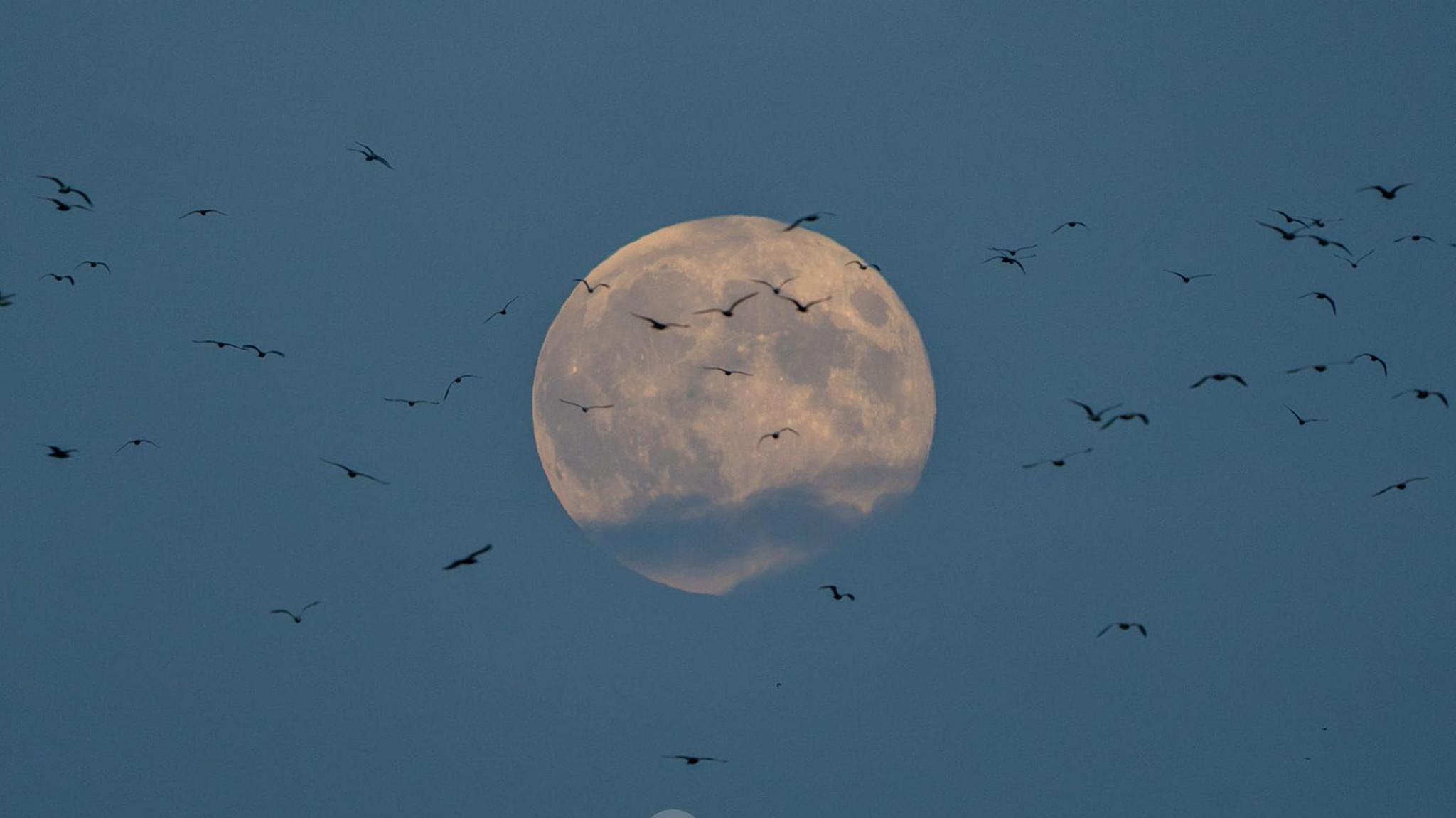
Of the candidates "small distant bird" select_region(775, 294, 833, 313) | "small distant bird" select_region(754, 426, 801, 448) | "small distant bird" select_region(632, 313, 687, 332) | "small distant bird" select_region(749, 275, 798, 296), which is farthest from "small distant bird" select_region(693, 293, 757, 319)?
"small distant bird" select_region(754, 426, 801, 448)

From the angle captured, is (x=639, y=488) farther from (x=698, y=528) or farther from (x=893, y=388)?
(x=893, y=388)

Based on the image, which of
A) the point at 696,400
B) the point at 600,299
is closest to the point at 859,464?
the point at 696,400

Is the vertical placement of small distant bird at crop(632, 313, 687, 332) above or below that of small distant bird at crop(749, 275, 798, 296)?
below

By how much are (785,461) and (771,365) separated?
421 centimetres

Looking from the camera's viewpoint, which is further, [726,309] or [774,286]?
[774,286]

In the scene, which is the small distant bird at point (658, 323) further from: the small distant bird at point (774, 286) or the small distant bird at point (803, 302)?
the small distant bird at point (803, 302)

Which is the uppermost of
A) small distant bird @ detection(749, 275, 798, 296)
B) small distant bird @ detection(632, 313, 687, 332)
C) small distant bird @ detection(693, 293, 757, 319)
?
small distant bird @ detection(749, 275, 798, 296)

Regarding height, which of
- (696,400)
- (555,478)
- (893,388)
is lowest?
(555,478)

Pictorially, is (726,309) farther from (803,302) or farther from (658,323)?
(803,302)

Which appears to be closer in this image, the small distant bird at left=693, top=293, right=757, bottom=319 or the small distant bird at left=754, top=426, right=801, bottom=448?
the small distant bird at left=693, top=293, right=757, bottom=319

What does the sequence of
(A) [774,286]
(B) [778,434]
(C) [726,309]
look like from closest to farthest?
(B) [778,434] < (C) [726,309] < (A) [774,286]

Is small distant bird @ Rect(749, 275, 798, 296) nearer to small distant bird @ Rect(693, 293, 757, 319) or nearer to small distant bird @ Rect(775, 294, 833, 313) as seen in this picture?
small distant bird @ Rect(775, 294, 833, 313)

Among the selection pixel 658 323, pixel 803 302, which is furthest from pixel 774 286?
pixel 658 323

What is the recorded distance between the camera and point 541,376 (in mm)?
76250
